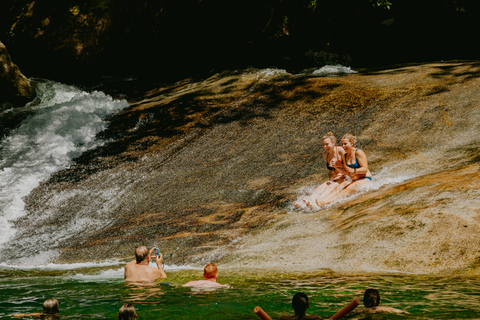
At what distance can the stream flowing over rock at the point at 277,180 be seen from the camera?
6.66m

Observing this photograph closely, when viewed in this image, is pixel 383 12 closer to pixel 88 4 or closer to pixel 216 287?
pixel 88 4

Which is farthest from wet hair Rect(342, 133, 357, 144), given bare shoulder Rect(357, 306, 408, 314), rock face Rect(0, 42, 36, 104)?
rock face Rect(0, 42, 36, 104)

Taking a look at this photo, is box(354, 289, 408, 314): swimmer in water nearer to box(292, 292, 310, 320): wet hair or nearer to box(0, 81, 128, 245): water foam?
box(292, 292, 310, 320): wet hair

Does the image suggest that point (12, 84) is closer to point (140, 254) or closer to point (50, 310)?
point (140, 254)

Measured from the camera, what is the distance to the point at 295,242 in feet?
24.5

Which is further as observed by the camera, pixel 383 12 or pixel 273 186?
pixel 383 12

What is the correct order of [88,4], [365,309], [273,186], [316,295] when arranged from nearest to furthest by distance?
[365,309] → [316,295] → [273,186] → [88,4]

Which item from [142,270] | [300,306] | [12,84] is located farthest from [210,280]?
[12,84]

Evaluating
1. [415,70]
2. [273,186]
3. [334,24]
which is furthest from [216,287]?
[334,24]

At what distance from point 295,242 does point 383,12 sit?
1719 cm

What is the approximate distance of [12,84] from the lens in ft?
58.1

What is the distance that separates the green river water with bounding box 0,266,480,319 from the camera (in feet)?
15.3

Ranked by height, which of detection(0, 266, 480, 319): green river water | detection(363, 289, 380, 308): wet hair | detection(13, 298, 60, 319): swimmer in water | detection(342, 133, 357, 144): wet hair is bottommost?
detection(0, 266, 480, 319): green river water

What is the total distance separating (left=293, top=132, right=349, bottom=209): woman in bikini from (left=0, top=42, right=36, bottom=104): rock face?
13.1 meters
